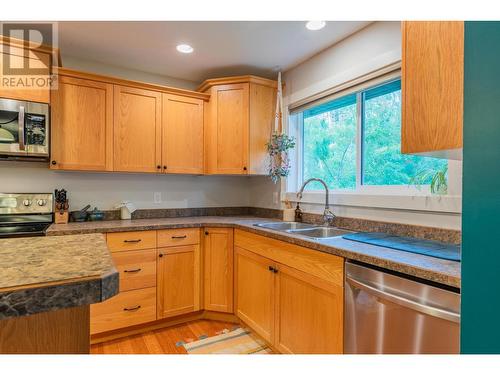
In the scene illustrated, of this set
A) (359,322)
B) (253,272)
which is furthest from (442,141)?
(253,272)

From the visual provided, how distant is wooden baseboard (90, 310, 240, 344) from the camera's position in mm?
2242

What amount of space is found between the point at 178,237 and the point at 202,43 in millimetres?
1667

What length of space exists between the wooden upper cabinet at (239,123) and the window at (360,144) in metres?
0.37

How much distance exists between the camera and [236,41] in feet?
7.70

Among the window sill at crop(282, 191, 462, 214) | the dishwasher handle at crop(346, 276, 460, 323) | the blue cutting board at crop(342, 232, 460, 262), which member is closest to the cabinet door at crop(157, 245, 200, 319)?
the window sill at crop(282, 191, 462, 214)

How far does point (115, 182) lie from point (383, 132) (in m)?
2.45

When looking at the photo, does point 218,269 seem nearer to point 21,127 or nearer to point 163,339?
point 163,339

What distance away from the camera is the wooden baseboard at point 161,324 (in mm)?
2242

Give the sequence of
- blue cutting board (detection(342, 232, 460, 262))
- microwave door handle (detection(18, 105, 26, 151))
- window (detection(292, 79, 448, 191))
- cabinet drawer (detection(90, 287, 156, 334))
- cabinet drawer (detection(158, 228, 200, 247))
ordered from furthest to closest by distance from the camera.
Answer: cabinet drawer (detection(158, 228, 200, 247)) < cabinet drawer (detection(90, 287, 156, 334)) < microwave door handle (detection(18, 105, 26, 151)) < window (detection(292, 79, 448, 191)) < blue cutting board (detection(342, 232, 460, 262))

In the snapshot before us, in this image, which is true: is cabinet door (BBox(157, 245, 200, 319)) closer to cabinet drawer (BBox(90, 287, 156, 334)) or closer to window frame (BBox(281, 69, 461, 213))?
cabinet drawer (BBox(90, 287, 156, 334))

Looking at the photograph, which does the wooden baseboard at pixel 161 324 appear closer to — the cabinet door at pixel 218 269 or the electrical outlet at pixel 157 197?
the cabinet door at pixel 218 269

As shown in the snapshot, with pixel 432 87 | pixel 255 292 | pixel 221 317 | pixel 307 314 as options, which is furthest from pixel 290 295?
pixel 432 87

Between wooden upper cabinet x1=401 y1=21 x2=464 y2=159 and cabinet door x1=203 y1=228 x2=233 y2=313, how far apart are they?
1.82 m

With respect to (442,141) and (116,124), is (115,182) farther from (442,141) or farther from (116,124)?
(442,141)
